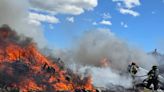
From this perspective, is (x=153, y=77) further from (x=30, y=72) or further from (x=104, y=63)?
(x=104, y=63)

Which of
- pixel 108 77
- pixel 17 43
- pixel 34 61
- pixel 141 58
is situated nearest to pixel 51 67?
pixel 34 61

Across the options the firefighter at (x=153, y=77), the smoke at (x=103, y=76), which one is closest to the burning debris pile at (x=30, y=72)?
the smoke at (x=103, y=76)

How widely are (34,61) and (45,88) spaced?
19.7 m

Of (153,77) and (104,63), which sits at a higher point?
(104,63)

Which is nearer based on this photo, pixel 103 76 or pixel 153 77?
pixel 153 77

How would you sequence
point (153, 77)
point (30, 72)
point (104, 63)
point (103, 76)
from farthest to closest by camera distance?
point (104, 63)
point (103, 76)
point (30, 72)
point (153, 77)

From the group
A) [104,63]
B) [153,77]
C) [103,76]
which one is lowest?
[153,77]

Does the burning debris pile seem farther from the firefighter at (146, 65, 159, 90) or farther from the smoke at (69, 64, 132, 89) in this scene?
the firefighter at (146, 65, 159, 90)

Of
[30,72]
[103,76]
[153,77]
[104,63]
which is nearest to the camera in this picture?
[153,77]

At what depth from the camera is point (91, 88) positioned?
146625 mm

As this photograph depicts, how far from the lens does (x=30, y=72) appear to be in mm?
144250

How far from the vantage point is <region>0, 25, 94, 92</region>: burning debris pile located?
133625mm

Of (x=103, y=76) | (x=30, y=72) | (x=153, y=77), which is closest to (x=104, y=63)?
(x=103, y=76)

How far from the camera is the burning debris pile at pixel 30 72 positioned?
134 meters
